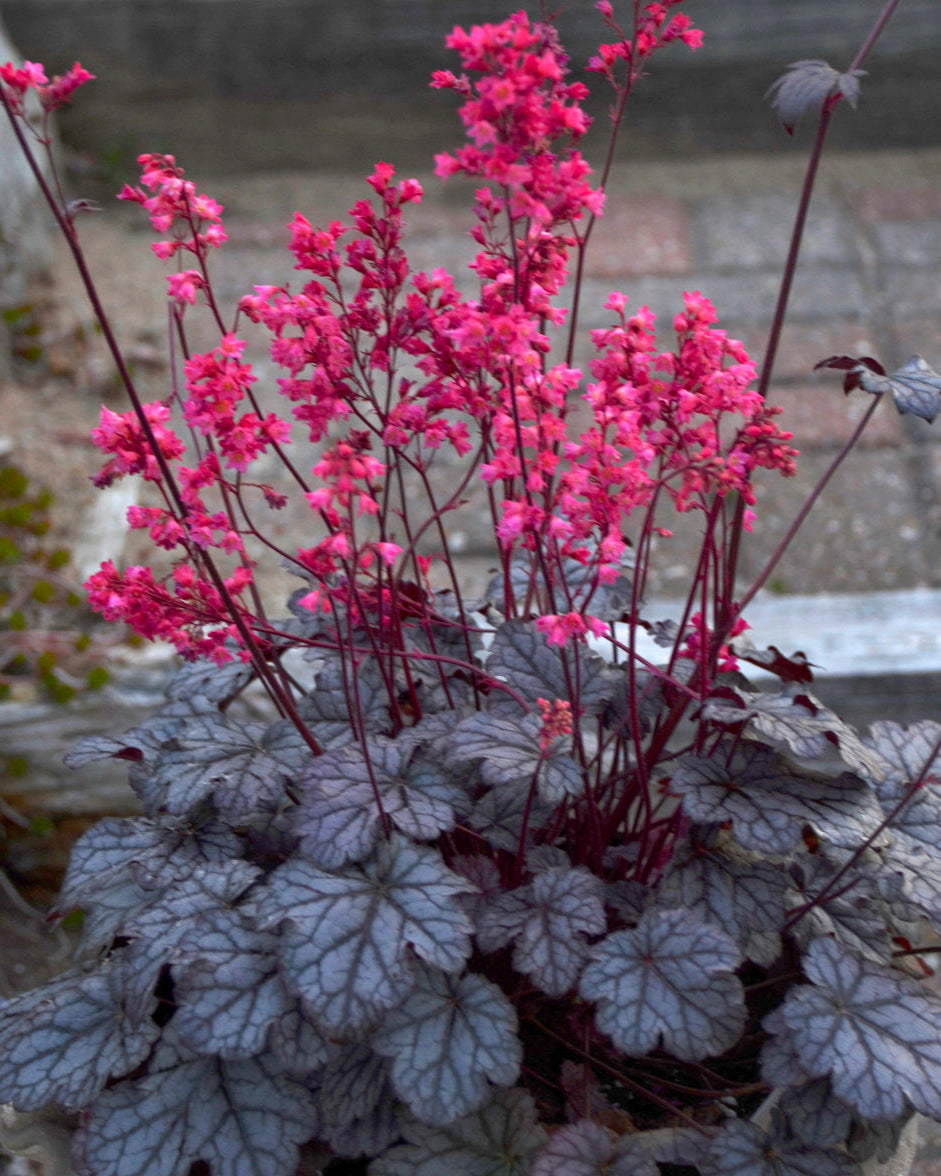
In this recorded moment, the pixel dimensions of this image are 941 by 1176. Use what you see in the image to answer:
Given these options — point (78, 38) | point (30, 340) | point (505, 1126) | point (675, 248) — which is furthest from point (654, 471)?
point (78, 38)

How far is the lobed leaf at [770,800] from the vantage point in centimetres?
97

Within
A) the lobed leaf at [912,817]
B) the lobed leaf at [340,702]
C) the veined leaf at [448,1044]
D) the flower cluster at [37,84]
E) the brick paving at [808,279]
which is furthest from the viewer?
the brick paving at [808,279]

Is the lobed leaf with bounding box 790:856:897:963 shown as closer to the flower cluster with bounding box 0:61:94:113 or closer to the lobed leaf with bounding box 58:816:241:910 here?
the lobed leaf with bounding box 58:816:241:910

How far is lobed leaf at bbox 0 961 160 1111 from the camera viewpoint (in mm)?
971

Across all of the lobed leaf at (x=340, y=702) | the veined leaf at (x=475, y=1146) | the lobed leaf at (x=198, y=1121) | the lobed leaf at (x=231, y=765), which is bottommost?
the veined leaf at (x=475, y=1146)

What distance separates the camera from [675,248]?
2.96 meters

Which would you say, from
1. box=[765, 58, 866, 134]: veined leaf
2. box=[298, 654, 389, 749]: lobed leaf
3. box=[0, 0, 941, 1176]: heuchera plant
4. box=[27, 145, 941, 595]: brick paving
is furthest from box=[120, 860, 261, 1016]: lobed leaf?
box=[27, 145, 941, 595]: brick paving

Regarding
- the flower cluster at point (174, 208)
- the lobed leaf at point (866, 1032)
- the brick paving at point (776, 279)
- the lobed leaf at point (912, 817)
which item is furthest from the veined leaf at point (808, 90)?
the brick paving at point (776, 279)

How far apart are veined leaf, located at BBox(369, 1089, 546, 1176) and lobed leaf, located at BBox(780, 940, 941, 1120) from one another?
23cm

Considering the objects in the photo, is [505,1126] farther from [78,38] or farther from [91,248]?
[78,38]

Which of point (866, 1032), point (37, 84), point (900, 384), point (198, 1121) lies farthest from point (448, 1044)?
point (37, 84)

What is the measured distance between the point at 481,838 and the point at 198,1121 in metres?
0.33

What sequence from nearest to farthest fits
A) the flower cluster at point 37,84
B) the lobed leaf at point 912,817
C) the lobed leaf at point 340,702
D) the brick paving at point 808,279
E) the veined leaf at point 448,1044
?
1. the flower cluster at point 37,84
2. the veined leaf at point 448,1044
3. the lobed leaf at point 912,817
4. the lobed leaf at point 340,702
5. the brick paving at point 808,279

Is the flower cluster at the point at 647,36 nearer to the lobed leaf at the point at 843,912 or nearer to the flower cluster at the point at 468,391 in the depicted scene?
the flower cluster at the point at 468,391
